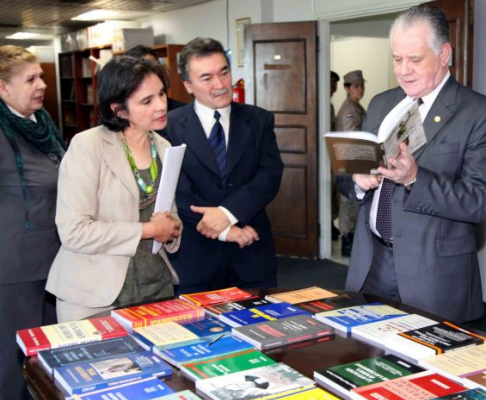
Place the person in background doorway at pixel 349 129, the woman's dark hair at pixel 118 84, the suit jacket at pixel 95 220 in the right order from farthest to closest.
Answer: the person in background doorway at pixel 349 129
the woman's dark hair at pixel 118 84
the suit jacket at pixel 95 220

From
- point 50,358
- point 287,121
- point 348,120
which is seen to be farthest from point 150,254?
point 348,120

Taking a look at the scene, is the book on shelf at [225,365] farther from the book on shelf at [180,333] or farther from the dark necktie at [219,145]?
the dark necktie at [219,145]

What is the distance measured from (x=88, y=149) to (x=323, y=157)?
168 inches

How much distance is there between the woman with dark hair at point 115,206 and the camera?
2062 mm

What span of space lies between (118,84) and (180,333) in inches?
39.0

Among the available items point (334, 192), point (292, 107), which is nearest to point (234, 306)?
point (292, 107)

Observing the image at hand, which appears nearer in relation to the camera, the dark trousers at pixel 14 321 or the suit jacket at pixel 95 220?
the suit jacket at pixel 95 220

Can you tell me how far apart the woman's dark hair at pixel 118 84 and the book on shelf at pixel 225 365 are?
108 centimetres

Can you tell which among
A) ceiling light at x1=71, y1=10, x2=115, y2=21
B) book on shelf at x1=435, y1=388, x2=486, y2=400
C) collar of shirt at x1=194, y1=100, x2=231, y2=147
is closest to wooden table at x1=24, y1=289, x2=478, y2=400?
book on shelf at x1=435, y1=388, x2=486, y2=400

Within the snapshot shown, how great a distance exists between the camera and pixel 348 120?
21.1ft

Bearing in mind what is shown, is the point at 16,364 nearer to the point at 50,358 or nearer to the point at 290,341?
the point at 50,358

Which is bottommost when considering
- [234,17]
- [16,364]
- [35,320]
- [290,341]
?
[16,364]

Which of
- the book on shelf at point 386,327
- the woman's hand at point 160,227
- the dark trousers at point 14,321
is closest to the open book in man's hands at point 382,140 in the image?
the book on shelf at point 386,327

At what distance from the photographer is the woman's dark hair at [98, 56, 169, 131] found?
7.19ft
